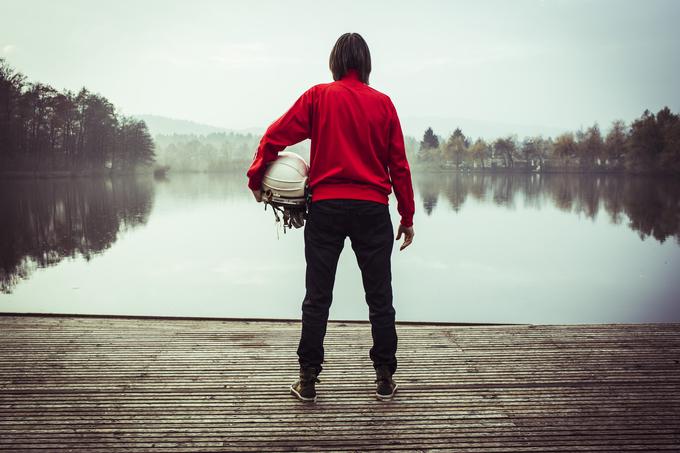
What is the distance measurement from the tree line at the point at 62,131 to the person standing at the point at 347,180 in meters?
41.5

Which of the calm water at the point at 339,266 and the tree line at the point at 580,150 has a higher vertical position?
the tree line at the point at 580,150

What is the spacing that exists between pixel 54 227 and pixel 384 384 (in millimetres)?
21696

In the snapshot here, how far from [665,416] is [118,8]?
167m

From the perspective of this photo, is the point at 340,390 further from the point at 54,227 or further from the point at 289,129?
the point at 54,227

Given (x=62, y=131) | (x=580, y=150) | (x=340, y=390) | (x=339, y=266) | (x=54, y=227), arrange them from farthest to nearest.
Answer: (x=580, y=150)
(x=62, y=131)
(x=54, y=227)
(x=339, y=266)
(x=340, y=390)

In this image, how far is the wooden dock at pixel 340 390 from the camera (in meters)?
2.22

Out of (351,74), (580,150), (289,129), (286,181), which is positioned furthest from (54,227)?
(580,150)

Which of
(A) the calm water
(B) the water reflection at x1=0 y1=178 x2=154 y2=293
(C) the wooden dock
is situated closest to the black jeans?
(C) the wooden dock

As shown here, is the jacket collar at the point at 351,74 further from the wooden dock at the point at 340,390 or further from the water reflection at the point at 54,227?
the water reflection at the point at 54,227

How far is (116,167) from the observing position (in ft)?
224

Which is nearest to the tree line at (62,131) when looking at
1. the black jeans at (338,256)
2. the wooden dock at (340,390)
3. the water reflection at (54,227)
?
the water reflection at (54,227)

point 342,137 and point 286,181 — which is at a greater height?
point 342,137

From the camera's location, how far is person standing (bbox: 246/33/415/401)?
8.02 ft

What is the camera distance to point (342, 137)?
243cm
